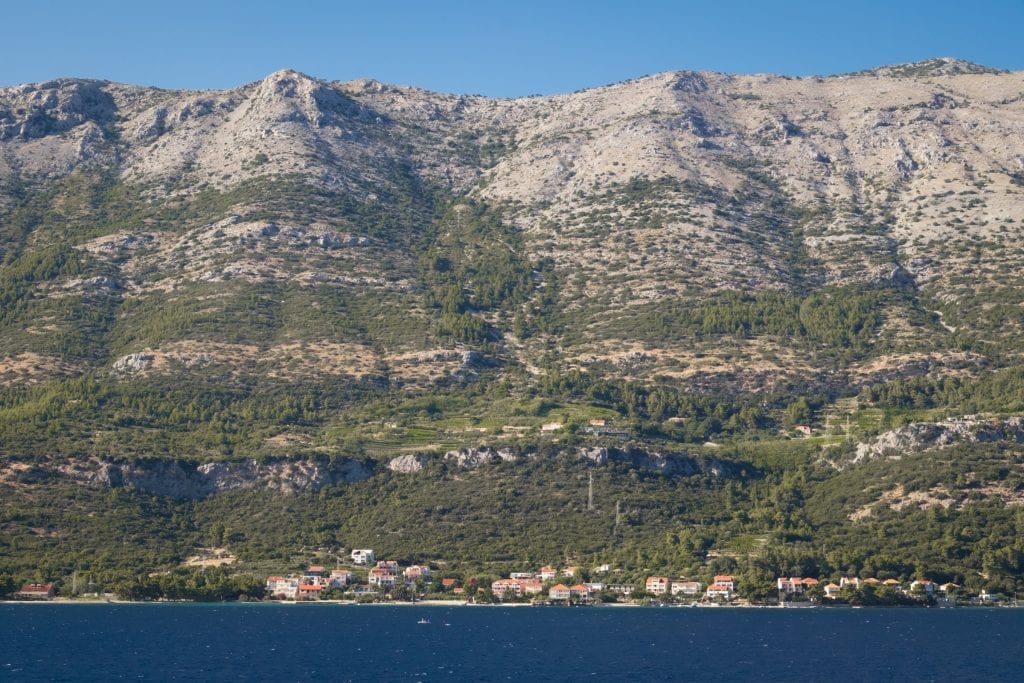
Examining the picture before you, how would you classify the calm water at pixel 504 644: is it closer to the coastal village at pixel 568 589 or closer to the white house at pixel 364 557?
the coastal village at pixel 568 589

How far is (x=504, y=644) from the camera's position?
126m

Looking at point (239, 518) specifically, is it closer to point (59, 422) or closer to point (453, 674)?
point (59, 422)

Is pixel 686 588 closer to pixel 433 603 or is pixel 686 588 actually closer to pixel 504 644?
pixel 433 603

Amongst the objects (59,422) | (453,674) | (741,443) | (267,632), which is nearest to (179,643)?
(267,632)

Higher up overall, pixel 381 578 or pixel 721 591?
pixel 381 578

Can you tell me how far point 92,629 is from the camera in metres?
136

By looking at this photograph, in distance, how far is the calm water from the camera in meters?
106

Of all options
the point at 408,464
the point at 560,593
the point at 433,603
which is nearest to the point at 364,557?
the point at 433,603

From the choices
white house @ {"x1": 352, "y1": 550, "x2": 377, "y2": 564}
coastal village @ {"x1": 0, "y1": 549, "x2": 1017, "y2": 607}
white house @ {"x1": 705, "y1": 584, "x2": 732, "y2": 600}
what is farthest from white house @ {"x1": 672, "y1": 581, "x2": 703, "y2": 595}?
white house @ {"x1": 352, "y1": 550, "x2": 377, "y2": 564}

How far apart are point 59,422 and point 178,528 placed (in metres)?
24.3

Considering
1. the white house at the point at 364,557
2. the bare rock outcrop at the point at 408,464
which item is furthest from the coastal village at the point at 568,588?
the bare rock outcrop at the point at 408,464

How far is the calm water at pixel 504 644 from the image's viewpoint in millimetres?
106062

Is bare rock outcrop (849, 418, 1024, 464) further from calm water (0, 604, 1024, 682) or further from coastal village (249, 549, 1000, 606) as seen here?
coastal village (249, 549, 1000, 606)

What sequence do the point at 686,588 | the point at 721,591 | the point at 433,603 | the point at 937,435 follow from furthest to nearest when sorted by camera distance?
the point at 937,435, the point at 433,603, the point at 721,591, the point at 686,588
